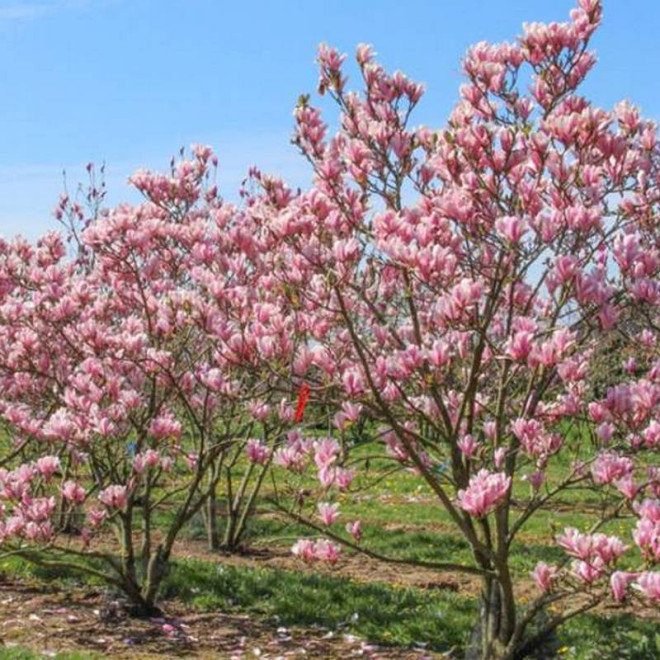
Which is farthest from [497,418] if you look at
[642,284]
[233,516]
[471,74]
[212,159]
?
[233,516]

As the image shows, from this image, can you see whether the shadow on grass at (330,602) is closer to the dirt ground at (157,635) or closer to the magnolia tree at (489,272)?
the dirt ground at (157,635)

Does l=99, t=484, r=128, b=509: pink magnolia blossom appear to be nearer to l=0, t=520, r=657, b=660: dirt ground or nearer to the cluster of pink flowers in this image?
l=0, t=520, r=657, b=660: dirt ground

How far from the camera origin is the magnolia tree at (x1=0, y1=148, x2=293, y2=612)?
666 cm

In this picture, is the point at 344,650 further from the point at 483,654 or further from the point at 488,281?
the point at 488,281

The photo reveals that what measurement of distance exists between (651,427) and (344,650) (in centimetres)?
341

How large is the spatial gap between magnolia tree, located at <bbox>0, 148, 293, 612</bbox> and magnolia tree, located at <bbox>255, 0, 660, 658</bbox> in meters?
0.61

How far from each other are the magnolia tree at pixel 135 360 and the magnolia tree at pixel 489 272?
0.61 m

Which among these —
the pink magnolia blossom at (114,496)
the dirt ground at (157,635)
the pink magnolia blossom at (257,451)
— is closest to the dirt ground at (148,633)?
the dirt ground at (157,635)

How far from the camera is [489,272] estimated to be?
598cm

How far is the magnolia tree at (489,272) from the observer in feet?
16.4

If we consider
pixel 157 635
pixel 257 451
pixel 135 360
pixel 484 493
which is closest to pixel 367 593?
pixel 157 635

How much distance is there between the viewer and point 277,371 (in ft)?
18.3

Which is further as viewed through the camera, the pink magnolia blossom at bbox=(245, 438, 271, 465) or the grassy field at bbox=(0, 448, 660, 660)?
the grassy field at bbox=(0, 448, 660, 660)

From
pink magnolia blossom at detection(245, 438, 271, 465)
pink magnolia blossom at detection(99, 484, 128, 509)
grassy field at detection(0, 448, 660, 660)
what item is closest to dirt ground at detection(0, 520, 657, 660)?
grassy field at detection(0, 448, 660, 660)
